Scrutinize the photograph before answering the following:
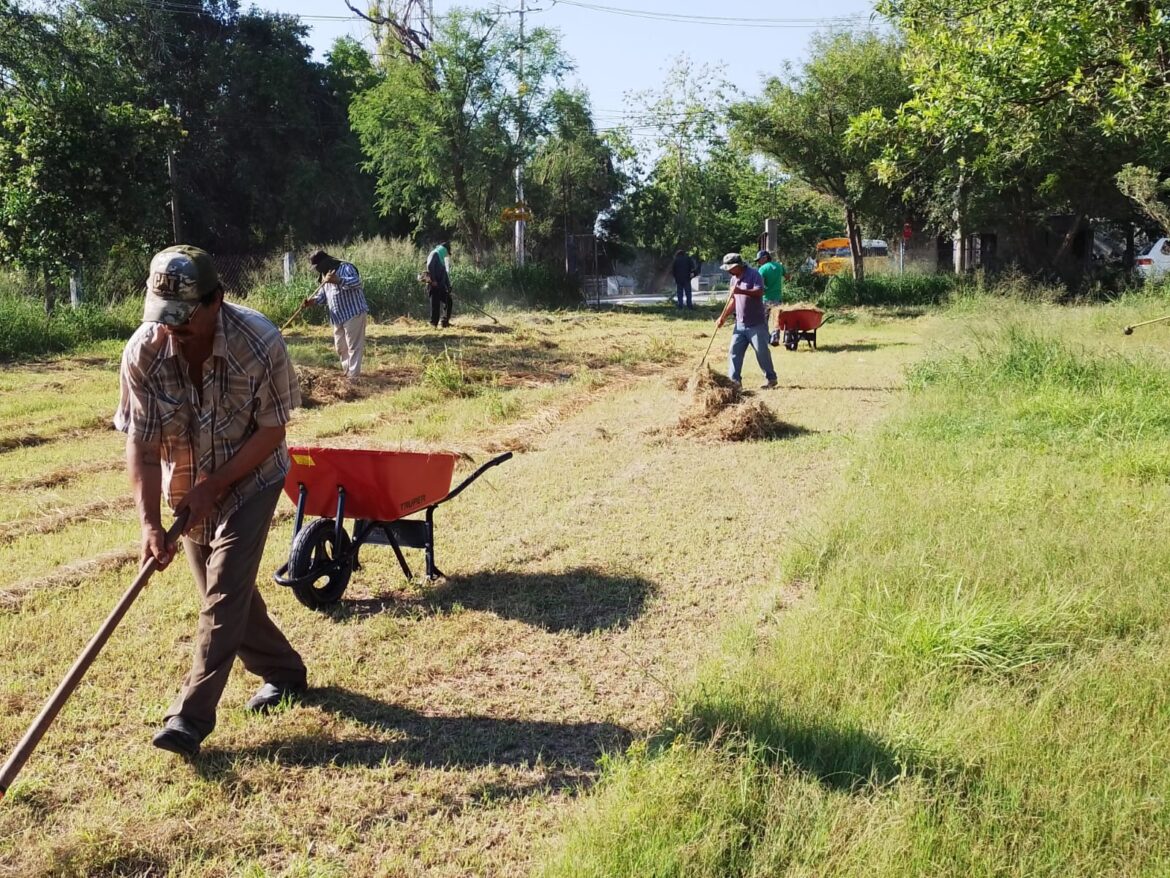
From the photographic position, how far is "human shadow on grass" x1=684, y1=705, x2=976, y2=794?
300 cm

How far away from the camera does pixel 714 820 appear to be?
110 inches

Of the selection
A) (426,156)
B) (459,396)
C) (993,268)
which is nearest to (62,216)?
(459,396)

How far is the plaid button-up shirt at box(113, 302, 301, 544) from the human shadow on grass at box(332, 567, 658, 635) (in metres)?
1.48

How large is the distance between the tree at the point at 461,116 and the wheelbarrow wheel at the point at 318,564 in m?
24.3

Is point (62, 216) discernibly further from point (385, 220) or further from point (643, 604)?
point (385, 220)

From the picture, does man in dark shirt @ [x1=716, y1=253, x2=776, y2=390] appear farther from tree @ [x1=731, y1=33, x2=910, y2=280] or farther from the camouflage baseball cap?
tree @ [x1=731, y1=33, x2=910, y2=280]

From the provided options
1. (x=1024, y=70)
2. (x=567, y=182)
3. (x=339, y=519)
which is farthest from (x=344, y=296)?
(x=567, y=182)

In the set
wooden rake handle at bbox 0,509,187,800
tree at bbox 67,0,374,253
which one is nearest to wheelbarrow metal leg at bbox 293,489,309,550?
wooden rake handle at bbox 0,509,187,800

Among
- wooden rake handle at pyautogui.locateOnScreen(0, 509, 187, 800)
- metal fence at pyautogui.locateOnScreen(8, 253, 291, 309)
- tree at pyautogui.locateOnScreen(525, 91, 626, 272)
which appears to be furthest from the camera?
tree at pyautogui.locateOnScreen(525, 91, 626, 272)

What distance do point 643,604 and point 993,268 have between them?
27.7 meters

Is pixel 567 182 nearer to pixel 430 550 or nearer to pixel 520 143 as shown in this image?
pixel 520 143

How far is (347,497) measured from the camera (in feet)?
15.7

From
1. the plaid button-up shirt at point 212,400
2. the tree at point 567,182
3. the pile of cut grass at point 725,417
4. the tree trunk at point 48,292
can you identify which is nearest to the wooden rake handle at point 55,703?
the plaid button-up shirt at point 212,400

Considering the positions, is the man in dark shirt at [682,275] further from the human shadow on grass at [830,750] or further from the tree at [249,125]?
the human shadow on grass at [830,750]
